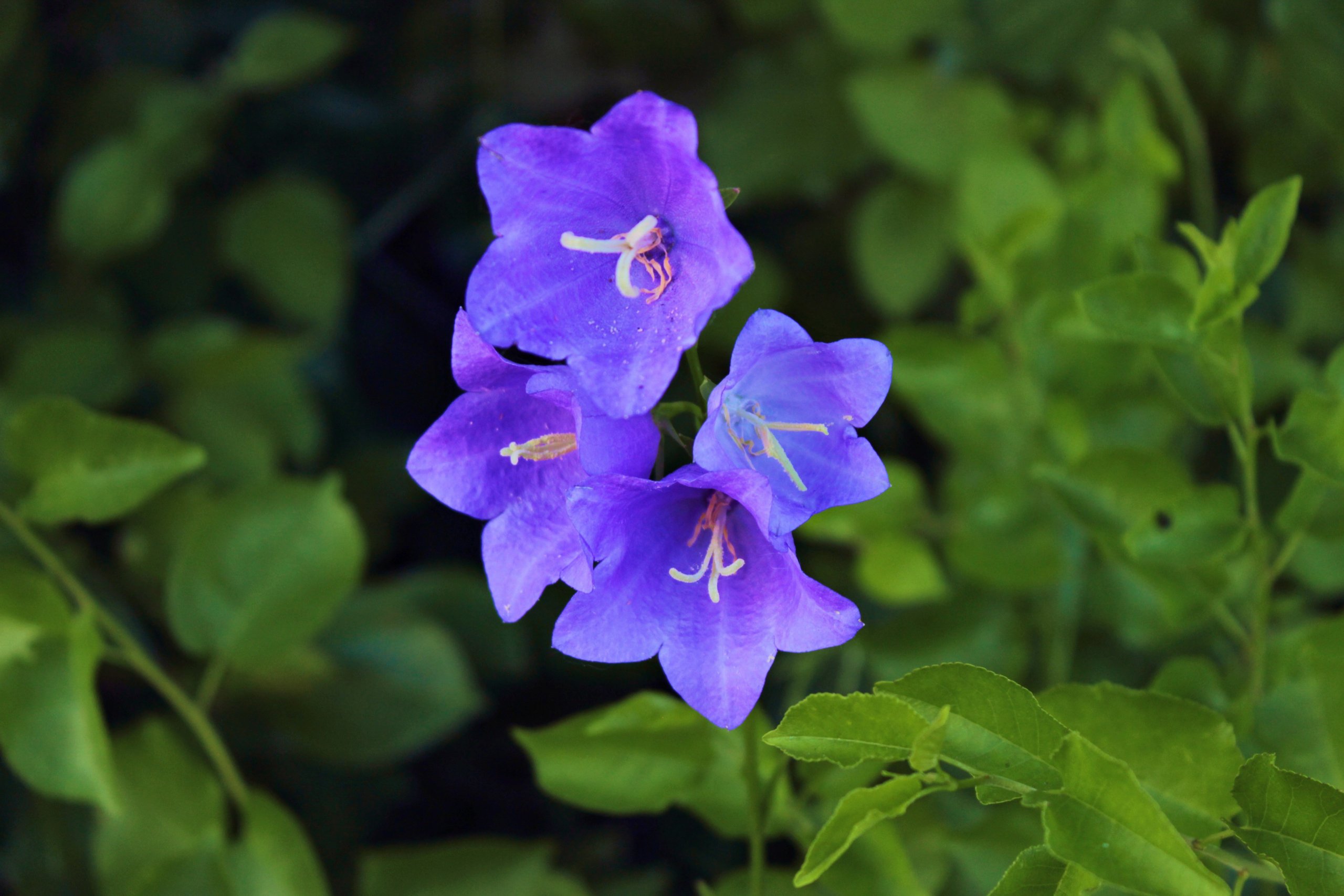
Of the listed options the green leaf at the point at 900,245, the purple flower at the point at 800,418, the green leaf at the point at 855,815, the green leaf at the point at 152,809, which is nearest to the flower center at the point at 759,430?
the purple flower at the point at 800,418

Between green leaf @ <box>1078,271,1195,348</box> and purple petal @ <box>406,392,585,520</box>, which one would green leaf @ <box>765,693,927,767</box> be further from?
green leaf @ <box>1078,271,1195,348</box>

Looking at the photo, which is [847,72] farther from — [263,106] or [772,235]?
[263,106]

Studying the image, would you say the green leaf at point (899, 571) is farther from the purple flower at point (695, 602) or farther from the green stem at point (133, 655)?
the green stem at point (133, 655)

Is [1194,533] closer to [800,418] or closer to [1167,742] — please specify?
[1167,742]

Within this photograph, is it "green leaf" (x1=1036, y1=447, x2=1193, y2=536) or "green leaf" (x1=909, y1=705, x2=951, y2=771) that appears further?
"green leaf" (x1=1036, y1=447, x2=1193, y2=536)

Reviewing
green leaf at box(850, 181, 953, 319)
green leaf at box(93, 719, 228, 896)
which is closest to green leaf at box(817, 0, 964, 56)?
green leaf at box(850, 181, 953, 319)
